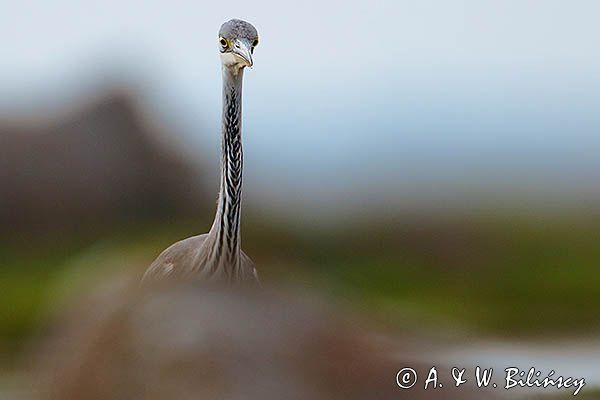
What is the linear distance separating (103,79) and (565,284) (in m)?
4.24

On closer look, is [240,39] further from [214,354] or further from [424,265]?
[424,265]

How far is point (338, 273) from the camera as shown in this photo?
26.6ft

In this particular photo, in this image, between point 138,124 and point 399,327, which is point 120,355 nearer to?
point 399,327

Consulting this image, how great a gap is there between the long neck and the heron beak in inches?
3.7

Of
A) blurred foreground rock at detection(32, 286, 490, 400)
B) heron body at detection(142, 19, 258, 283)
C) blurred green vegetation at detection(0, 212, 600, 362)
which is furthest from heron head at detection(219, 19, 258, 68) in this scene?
blurred green vegetation at detection(0, 212, 600, 362)

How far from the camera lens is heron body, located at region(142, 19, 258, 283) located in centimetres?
290

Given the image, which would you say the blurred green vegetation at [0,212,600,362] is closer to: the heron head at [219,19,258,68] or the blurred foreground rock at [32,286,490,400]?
the blurred foreground rock at [32,286,490,400]

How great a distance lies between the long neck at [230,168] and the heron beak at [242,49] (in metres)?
0.09

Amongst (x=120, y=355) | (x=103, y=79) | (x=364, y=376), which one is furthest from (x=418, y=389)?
(x=103, y=79)

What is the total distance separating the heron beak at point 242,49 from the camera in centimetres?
286

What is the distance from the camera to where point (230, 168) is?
2973mm

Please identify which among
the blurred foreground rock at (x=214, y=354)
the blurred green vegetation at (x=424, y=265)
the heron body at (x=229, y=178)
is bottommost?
the blurred foreground rock at (x=214, y=354)

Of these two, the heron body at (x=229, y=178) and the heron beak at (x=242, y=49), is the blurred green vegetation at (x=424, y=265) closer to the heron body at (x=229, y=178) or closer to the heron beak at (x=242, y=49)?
the heron body at (x=229, y=178)

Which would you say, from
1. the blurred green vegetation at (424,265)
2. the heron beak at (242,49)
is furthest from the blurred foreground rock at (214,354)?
the blurred green vegetation at (424,265)
